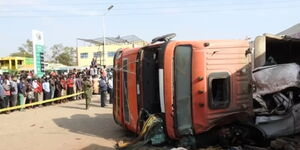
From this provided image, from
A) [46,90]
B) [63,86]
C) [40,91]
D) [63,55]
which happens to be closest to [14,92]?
[40,91]

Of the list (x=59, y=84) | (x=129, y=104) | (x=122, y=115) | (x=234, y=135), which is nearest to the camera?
(x=234, y=135)

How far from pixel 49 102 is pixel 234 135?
14961 millimetres

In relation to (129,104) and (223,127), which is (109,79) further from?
(223,127)

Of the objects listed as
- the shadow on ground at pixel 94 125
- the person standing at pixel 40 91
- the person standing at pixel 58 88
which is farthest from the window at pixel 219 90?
the person standing at pixel 58 88

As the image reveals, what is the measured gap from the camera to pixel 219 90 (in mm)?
8031

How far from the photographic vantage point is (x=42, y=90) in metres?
20.3

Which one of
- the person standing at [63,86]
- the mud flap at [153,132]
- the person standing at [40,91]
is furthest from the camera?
the person standing at [63,86]

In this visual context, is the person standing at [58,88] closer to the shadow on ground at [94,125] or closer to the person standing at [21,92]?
the person standing at [21,92]

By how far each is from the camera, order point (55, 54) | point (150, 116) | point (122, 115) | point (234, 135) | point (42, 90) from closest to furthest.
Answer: point (234, 135) < point (150, 116) < point (122, 115) < point (42, 90) < point (55, 54)

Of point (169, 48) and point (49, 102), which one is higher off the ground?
point (169, 48)

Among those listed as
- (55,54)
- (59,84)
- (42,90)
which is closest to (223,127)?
(42,90)

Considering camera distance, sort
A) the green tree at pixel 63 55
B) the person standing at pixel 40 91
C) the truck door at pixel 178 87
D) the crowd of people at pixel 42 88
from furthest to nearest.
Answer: the green tree at pixel 63 55
the person standing at pixel 40 91
the crowd of people at pixel 42 88
the truck door at pixel 178 87

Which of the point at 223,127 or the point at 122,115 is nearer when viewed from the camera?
the point at 223,127

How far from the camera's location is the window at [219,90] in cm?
787
